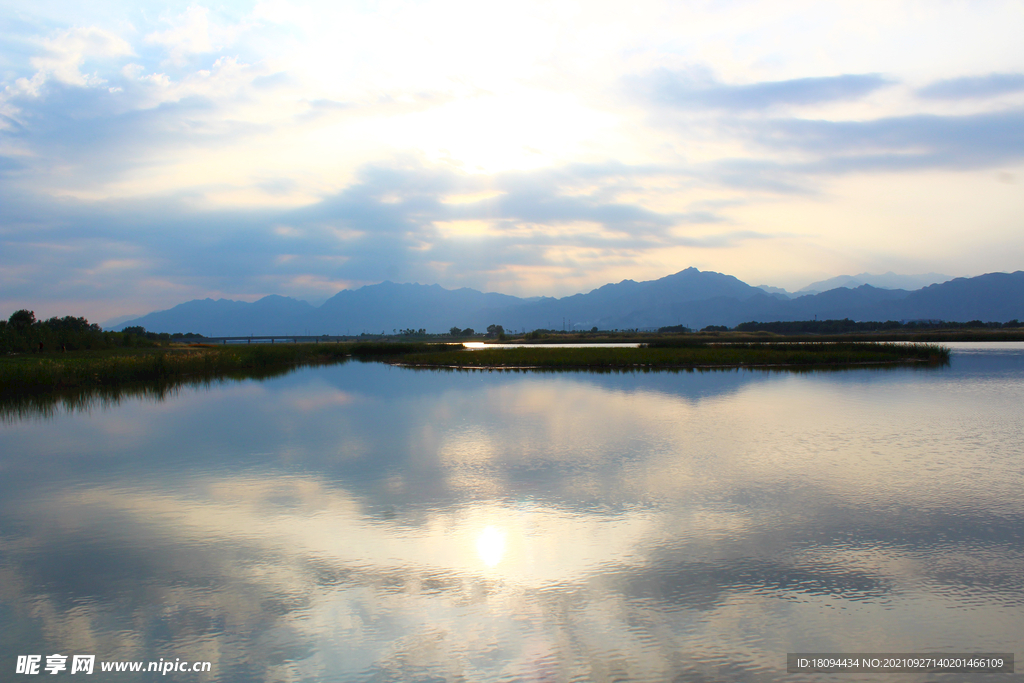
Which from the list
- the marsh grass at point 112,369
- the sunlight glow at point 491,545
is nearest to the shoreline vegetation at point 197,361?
the marsh grass at point 112,369

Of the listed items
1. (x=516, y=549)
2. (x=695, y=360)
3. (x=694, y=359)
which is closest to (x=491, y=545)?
(x=516, y=549)

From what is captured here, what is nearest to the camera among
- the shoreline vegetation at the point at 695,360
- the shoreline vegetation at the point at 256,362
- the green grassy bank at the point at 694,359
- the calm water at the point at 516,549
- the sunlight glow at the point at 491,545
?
the calm water at the point at 516,549

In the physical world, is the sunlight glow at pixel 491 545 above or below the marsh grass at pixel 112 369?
below

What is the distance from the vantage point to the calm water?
6.10 m

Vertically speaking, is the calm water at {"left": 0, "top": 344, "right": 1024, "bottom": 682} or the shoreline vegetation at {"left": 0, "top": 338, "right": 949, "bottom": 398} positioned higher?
the shoreline vegetation at {"left": 0, "top": 338, "right": 949, "bottom": 398}

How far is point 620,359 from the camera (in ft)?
160

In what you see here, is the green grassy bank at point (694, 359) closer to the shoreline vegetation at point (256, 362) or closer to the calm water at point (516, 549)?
the shoreline vegetation at point (256, 362)

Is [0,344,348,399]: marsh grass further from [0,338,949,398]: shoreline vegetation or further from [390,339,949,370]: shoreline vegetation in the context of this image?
[390,339,949,370]: shoreline vegetation

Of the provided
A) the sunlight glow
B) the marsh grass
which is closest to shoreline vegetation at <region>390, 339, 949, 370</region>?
the marsh grass

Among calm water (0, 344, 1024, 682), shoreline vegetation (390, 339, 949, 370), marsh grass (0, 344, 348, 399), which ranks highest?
marsh grass (0, 344, 348, 399)

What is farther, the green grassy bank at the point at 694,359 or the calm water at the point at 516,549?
the green grassy bank at the point at 694,359

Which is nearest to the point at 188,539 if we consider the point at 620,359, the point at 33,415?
the point at 33,415

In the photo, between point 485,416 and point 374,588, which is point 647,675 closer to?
point 374,588

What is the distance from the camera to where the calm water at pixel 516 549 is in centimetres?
610
